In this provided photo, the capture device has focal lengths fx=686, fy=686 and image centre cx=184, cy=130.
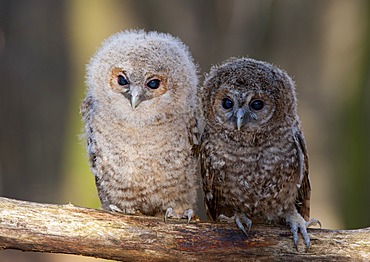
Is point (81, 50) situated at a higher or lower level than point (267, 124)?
higher

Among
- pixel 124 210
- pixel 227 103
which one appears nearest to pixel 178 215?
pixel 124 210

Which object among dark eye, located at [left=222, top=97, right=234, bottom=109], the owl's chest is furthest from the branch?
dark eye, located at [left=222, top=97, right=234, bottom=109]

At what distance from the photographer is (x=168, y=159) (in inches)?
153

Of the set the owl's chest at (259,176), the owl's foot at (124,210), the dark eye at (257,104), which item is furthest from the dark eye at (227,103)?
the owl's foot at (124,210)

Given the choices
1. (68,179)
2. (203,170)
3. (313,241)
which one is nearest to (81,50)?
(68,179)

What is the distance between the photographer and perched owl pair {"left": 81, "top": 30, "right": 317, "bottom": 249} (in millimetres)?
3775

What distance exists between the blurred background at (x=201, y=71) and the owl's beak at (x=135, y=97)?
2344 mm

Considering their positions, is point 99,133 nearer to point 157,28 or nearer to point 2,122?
point 157,28

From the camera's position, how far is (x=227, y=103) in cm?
381

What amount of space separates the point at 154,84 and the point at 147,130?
27 centimetres

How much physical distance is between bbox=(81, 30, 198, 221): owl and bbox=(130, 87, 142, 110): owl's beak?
5cm

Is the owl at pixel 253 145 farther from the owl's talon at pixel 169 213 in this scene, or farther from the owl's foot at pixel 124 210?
the owl's foot at pixel 124 210

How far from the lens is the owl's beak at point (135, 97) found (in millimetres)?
3686

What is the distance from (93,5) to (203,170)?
2832 mm
